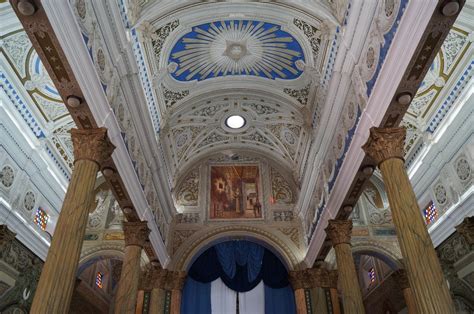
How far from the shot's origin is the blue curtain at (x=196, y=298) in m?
15.6

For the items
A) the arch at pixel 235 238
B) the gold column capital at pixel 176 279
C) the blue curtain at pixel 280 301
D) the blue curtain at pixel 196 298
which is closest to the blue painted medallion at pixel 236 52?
the arch at pixel 235 238

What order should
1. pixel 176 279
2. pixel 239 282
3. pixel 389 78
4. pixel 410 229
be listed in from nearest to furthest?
pixel 410 229 < pixel 389 78 < pixel 176 279 < pixel 239 282

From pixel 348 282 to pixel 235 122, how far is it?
24.7 ft

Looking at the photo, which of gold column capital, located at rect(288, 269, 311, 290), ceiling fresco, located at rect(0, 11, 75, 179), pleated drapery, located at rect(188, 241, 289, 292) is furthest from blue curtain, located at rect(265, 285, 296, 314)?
ceiling fresco, located at rect(0, 11, 75, 179)

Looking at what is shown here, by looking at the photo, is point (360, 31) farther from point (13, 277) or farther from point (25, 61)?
point (13, 277)

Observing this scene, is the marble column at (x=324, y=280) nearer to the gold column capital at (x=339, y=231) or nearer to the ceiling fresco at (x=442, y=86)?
the gold column capital at (x=339, y=231)

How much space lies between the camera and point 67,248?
6.25 metres

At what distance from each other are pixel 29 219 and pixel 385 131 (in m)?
9.72

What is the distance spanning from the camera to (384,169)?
7488 millimetres

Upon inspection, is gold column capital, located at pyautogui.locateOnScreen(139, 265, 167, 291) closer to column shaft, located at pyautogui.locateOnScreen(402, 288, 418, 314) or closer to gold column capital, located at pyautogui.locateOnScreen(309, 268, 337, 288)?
gold column capital, located at pyautogui.locateOnScreen(309, 268, 337, 288)

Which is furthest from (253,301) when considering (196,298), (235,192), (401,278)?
(401,278)

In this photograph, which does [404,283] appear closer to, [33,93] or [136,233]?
[136,233]

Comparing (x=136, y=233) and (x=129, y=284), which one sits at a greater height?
(x=136, y=233)

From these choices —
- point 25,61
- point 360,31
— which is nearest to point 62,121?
point 25,61
